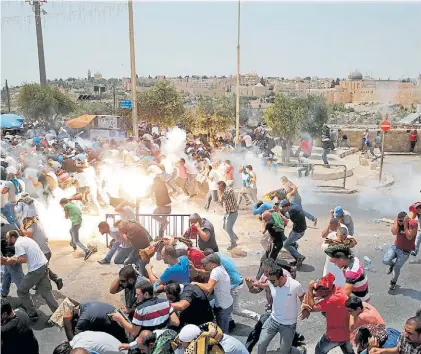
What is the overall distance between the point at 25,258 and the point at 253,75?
157401mm

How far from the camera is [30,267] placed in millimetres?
6062

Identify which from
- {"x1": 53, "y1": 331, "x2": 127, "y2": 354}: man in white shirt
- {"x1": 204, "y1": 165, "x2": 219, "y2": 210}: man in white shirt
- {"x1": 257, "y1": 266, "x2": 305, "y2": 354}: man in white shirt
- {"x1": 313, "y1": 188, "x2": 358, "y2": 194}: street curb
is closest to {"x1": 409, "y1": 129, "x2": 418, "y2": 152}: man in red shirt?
{"x1": 313, "y1": 188, "x2": 358, "y2": 194}: street curb

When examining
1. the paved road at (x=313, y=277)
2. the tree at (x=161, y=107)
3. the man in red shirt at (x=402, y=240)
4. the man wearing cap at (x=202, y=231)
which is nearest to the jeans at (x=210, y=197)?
the paved road at (x=313, y=277)

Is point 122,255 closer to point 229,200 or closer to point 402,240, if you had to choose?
point 229,200

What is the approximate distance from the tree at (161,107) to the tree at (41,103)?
11.0 metres

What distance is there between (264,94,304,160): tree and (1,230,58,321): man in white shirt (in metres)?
15.5

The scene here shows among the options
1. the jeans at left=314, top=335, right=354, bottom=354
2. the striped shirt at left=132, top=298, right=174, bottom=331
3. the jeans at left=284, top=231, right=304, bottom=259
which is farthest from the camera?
the jeans at left=284, top=231, right=304, bottom=259

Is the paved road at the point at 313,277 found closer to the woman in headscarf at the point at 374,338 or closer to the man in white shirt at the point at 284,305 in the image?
the man in white shirt at the point at 284,305

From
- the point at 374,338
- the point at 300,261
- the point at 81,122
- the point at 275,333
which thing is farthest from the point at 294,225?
the point at 81,122

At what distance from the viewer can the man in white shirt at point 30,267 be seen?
19.7 feet

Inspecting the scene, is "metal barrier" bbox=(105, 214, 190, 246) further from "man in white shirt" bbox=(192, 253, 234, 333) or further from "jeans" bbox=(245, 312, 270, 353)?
"jeans" bbox=(245, 312, 270, 353)

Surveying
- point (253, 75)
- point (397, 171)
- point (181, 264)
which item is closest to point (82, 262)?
point (181, 264)

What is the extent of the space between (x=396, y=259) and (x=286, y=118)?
45.3 feet

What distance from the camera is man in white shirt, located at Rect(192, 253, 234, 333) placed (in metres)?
5.37
